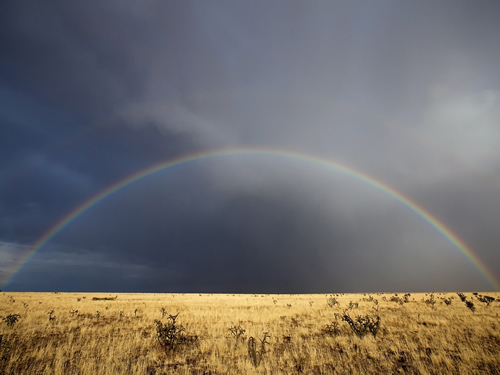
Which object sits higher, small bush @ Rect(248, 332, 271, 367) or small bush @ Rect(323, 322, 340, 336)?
small bush @ Rect(323, 322, 340, 336)

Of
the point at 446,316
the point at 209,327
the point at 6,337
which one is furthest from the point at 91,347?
the point at 446,316

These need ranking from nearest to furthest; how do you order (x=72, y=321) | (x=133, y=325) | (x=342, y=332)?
(x=342, y=332)
(x=133, y=325)
(x=72, y=321)

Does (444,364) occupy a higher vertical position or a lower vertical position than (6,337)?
lower

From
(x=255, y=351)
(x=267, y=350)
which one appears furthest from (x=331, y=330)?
(x=255, y=351)

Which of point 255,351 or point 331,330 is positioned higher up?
point 331,330

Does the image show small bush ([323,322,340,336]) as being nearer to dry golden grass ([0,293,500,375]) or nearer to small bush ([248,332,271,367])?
dry golden grass ([0,293,500,375])

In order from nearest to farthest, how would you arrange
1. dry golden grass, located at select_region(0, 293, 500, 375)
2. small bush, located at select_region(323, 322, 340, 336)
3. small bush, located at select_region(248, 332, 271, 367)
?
dry golden grass, located at select_region(0, 293, 500, 375) < small bush, located at select_region(248, 332, 271, 367) < small bush, located at select_region(323, 322, 340, 336)

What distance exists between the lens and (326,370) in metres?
9.42

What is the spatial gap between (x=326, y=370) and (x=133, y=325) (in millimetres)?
13048

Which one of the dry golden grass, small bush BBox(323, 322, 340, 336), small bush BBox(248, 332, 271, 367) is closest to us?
the dry golden grass

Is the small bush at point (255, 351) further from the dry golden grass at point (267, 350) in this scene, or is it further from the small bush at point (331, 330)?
the small bush at point (331, 330)

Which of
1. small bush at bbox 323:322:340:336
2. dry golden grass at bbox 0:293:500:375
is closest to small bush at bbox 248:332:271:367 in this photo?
dry golden grass at bbox 0:293:500:375

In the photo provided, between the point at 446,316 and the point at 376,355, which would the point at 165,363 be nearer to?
the point at 376,355

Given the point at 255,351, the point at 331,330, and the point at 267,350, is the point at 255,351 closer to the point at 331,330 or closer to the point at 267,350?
the point at 267,350
